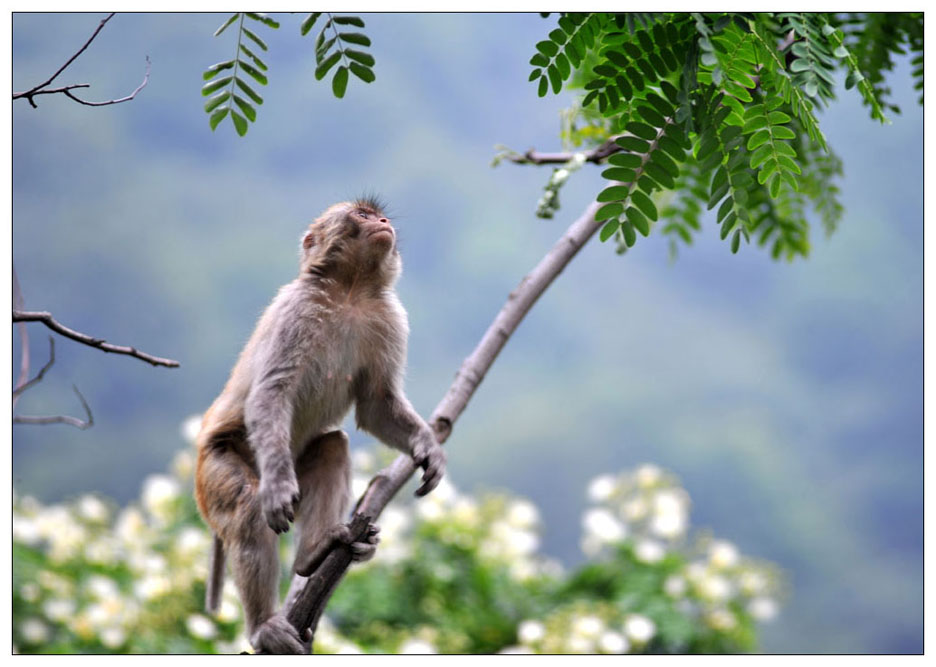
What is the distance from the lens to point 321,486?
1.98 m

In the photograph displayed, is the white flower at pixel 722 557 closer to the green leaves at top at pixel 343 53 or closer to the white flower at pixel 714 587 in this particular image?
the white flower at pixel 714 587

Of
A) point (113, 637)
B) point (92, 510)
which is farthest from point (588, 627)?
point (92, 510)

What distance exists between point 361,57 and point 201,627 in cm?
280

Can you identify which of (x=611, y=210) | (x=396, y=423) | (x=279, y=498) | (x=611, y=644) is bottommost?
(x=611, y=644)

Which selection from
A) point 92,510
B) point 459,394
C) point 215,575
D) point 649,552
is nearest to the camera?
point 215,575

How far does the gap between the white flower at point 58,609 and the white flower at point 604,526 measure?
2.49 metres

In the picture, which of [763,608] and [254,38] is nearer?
[254,38]

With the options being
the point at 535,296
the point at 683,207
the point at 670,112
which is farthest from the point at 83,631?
the point at 670,112

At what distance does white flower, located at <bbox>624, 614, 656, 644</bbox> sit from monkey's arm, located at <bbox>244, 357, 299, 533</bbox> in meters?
2.54

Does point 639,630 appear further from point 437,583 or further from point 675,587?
Result: point 437,583

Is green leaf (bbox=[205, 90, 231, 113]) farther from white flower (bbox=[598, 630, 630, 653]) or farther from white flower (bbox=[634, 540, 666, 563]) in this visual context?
white flower (bbox=[634, 540, 666, 563])

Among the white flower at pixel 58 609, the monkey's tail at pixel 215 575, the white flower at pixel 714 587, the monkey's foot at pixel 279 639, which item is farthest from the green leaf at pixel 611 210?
the white flower at pixel 58 609

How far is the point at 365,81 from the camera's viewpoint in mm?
1677

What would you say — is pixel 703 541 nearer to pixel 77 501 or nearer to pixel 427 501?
pixel 427 501
